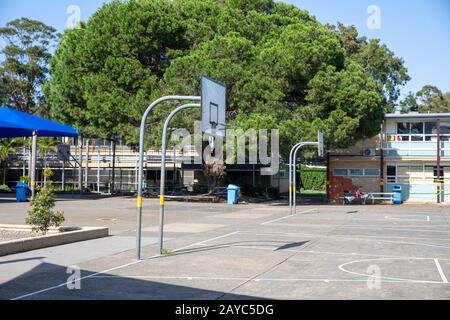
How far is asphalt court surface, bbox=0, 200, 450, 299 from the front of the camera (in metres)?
9.20

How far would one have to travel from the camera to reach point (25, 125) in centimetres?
3131

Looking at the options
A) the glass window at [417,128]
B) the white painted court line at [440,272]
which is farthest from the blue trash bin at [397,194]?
the white painted court line at [440,272]

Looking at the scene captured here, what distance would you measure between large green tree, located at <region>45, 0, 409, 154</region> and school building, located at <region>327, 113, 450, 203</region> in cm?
351

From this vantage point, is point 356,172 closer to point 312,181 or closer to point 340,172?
point 340,172

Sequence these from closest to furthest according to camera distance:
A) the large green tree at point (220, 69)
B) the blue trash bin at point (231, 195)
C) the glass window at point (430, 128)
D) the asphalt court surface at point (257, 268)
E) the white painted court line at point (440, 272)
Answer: the asphalt court surface at point (257, 268) → the white painted court line at point (440, 272) → the large green tree at point (220, 69) → the blue trash bin at point (231, 195) → the glass window at point (430, 128)

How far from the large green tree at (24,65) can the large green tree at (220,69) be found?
26.9m

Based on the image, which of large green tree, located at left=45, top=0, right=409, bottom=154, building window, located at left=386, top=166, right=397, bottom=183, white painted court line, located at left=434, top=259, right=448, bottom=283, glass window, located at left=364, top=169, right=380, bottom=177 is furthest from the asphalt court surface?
glass window, located at left=364, top=169, right=380, bottom=177

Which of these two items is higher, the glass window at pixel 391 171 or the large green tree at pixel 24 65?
the large green tree at pixel 24 65

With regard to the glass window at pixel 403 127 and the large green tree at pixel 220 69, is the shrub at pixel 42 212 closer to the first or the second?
the large green tree at pixel 220 69

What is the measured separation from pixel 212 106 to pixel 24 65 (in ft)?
190

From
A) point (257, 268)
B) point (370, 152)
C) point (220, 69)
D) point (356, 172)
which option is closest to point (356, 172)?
point (356, 172)

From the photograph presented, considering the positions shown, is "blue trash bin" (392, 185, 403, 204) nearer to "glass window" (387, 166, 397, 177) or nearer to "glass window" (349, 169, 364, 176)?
"glass window" (387, 166, 397, 177)

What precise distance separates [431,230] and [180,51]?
21.7m

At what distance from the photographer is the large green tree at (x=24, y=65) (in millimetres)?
65562
